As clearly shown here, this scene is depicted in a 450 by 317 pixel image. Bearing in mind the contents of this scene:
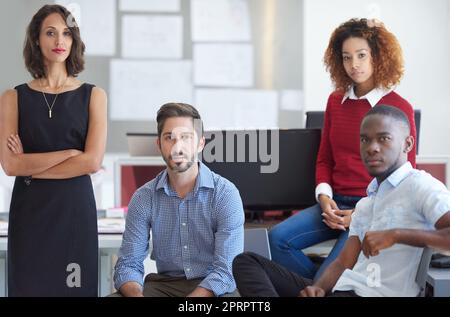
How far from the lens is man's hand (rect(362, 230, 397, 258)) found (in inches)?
52.1

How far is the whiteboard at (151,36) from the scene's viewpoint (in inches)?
167

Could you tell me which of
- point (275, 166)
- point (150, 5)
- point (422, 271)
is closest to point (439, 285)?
point (422, 271)

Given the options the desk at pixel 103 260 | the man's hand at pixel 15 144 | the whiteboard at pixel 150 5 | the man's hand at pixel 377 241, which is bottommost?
the desk at pixel 103 260

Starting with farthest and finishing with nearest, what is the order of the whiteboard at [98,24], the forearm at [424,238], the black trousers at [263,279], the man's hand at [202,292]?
1. the whiteboard at [98,24]
2. the man's hand at [202,292]
3. the black trousers at [263,279]
4. the forearm at [424,238]

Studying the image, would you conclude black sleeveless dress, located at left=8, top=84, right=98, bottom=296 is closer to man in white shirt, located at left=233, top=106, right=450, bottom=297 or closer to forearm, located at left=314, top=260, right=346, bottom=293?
man in white shirt, located at left=233, top=106, right=450, bottom=297

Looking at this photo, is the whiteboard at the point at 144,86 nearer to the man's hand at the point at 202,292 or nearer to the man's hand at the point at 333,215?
the man's hand at the point at 333,215

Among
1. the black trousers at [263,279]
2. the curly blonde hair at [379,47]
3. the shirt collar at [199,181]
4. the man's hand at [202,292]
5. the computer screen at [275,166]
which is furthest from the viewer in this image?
the computer screen at [275,166]

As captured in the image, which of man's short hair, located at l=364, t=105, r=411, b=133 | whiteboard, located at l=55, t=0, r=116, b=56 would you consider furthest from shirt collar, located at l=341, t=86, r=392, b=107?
whiteboard, located at l=55, t=0, r=116, b=56

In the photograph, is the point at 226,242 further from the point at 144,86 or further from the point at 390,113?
the point at 144,86

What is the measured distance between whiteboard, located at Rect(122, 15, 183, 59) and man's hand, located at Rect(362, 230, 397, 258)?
306 cm

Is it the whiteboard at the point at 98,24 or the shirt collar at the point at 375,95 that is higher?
the whiteboard at the point at 98,24

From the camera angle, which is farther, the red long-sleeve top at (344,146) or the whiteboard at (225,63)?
the whiteboard at (225,63)

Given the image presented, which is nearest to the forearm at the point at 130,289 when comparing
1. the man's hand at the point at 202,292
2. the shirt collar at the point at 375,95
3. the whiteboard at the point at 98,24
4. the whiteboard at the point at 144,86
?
the man's hand at the point at 202,292

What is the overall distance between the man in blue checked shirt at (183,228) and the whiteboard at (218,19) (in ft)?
8.71
